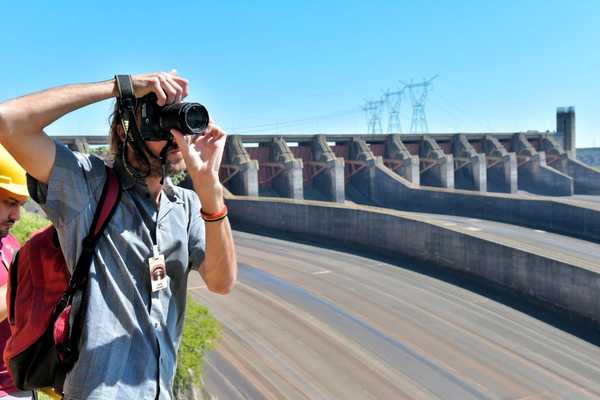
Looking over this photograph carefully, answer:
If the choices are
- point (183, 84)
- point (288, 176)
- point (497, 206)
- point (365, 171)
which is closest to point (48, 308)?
point (183, 84)

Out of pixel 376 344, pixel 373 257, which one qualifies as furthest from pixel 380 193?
pixel 376 344

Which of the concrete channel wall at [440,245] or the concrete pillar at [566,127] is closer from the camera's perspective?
the concrete channel wall at [440,245]

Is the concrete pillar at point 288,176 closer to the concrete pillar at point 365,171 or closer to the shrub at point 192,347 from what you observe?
the concrete pillar at point 365,171

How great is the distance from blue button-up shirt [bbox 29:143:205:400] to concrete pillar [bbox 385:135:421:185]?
24.3m

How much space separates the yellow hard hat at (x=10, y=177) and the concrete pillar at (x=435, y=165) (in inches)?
1011

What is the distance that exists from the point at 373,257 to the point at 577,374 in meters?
6.11

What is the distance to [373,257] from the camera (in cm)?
1355

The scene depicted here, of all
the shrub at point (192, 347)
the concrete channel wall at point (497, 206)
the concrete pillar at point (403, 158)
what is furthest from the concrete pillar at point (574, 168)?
the shrub at point (192, 347)

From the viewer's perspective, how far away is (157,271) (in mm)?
1427

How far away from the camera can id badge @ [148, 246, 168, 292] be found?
1.42 m

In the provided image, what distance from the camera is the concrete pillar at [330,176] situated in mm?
22906

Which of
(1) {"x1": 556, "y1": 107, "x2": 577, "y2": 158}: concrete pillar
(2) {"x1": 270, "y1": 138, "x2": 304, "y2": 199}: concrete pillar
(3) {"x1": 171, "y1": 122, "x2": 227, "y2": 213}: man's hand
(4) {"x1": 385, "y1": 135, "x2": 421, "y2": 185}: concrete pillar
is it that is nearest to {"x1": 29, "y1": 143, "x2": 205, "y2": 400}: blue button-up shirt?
(3) {"x1": 171, "y1": 122, "x2": 227, "y2": 213}: man's hand

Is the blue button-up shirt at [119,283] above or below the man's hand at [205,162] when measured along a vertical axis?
below

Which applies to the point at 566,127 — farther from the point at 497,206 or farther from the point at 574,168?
the point at 497,206
